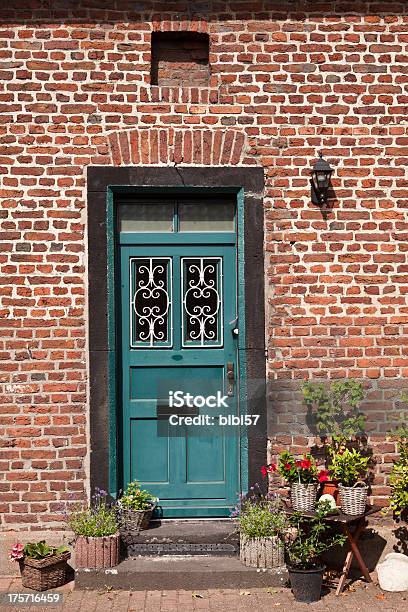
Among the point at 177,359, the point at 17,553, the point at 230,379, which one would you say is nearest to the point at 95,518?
the point at 17,553

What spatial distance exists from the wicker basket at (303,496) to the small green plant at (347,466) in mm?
238

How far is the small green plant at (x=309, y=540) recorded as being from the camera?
5516 mm

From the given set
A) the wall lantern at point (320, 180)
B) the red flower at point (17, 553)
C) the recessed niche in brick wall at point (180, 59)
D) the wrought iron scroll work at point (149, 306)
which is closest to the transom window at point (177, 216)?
the wrought iron scroll work at point (149, 306)

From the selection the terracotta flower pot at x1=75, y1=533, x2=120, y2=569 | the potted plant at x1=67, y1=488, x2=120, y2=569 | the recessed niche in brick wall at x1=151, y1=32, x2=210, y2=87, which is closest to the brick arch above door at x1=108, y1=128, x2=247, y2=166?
the recessed niche in brick wall at x1=151, y1=32, x2=210, y2=87

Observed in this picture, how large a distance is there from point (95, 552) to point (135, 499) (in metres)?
0.56

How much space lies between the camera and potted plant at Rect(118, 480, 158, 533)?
6012 millimetres

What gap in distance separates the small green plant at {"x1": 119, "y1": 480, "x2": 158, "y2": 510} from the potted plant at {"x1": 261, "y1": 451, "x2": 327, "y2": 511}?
1050mm

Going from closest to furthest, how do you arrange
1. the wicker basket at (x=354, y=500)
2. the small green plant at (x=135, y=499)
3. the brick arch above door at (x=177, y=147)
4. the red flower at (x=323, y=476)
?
the wicker basket at (x=354, y=500)
the red flower at (x=323, y=476)
the small green plant at (x=135, y=499)
the brick arch above door at (x=177, y=147)

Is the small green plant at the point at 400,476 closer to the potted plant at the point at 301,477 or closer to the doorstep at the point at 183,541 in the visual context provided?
the potted plant at the point at 301,477

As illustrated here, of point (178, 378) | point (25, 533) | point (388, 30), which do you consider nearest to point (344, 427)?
point (178, 378)

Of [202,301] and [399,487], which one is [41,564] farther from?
[399,487]

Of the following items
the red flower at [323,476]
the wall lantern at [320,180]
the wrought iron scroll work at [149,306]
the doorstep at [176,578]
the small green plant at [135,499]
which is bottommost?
the doorstep at [176,578]

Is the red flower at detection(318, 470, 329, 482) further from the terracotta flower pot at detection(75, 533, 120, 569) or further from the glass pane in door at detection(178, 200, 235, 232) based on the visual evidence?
the glass pane in door at detection(178, 200, 235, 232)

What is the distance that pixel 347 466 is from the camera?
19.3 feet
